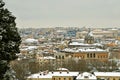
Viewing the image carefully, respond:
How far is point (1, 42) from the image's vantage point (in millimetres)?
12211

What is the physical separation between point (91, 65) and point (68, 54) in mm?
13403

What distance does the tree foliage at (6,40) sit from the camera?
40.0 feet

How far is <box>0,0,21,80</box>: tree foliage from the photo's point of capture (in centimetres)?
1220

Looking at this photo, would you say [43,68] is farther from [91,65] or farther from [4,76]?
[4,76]

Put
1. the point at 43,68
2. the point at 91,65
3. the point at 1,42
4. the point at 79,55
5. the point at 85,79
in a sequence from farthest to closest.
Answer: the point at 79,55
the point at 91,65
the point at 43,68
the point at 85,79
the point at 1,42

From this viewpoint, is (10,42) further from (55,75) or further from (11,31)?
(55,75)

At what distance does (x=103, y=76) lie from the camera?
49.9 m

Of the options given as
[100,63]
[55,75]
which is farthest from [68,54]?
[55,75]

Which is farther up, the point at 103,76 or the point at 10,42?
the point at 10,42

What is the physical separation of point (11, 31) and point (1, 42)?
40cm

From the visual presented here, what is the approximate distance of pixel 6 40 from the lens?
41.1ft

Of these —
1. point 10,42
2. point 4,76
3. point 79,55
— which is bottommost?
point 79,55

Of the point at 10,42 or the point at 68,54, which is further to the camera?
the point at 68,54

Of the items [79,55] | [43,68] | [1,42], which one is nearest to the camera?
[1,42]
